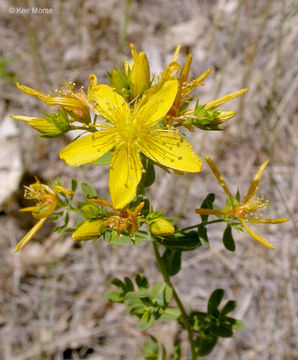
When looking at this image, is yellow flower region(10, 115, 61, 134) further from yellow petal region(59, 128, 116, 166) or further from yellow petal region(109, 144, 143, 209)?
yellow petal region(109, 144, 143, 209)

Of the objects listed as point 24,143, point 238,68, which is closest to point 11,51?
point 24,143

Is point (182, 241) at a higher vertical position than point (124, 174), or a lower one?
lower

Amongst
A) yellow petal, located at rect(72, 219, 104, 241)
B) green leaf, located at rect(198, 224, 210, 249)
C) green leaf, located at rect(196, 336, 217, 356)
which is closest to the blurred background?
green leaf, located at rect(196, 336, 217, 356)

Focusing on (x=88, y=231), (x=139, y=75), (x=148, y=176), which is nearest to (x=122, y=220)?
(x=88, y=231)

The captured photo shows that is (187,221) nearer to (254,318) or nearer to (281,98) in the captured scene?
(254,318)

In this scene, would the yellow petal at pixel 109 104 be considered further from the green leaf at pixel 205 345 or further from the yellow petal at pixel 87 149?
the green leaf at pixel 205 345

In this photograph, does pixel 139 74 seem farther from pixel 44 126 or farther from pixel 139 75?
pixel 44 126
